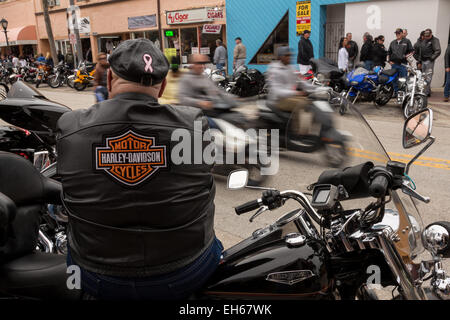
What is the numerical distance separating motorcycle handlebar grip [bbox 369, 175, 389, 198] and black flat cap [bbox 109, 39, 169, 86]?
934 millimetres

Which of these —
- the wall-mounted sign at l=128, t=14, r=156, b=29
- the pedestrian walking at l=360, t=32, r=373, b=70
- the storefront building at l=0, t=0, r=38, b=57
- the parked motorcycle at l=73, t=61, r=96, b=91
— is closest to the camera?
the pedestrian walking at l=360, t=32, r=373, b=70

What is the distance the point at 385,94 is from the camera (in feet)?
37.2

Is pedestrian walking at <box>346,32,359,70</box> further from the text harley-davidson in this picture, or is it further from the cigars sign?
the text harley-davidson

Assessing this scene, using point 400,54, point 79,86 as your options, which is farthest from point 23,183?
point 79,86

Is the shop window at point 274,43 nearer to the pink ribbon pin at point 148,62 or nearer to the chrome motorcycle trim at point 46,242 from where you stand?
the chrome motorcycle trim at point 46,242

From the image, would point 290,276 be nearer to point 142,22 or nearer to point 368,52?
point 368,52

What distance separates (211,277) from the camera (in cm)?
181

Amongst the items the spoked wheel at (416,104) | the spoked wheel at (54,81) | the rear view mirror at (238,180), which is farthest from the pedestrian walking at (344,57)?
the spoked wheel at (54,81)

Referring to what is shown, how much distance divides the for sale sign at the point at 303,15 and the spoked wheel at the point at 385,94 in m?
6.84

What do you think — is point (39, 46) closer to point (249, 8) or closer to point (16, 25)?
point (16, 25)

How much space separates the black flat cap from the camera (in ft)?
5.48

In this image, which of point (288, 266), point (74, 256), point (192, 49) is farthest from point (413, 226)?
point (192, 49)

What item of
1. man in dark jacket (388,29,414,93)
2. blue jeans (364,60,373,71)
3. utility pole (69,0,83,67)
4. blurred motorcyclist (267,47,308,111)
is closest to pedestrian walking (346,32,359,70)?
blue jeans (364,60,373,71)
